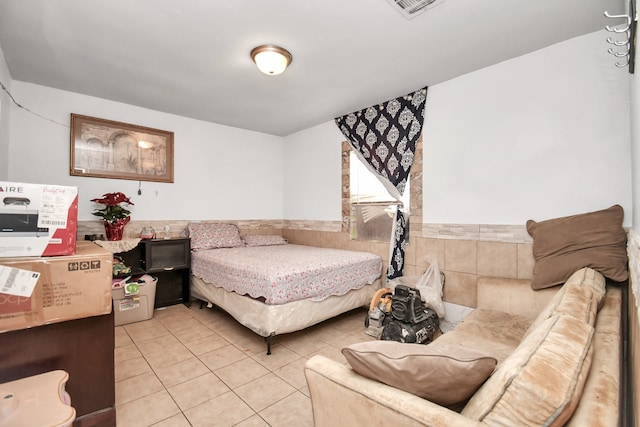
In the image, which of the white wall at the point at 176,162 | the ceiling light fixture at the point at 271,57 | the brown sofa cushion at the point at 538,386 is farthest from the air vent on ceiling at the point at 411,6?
the white wall at the point at 176,162

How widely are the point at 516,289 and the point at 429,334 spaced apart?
0.85 m

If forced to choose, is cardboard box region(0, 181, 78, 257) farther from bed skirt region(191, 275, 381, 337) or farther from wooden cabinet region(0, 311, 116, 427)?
bed skirt region(191, 275, 381, 337)

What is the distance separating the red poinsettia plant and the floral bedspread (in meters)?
0.96

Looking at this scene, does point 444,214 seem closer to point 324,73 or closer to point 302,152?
point 324,73

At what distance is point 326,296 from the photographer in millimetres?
2938

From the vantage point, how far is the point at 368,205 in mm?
3920

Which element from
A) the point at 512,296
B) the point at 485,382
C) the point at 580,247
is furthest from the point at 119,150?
the point at 580,247

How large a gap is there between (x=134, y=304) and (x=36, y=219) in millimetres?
2335

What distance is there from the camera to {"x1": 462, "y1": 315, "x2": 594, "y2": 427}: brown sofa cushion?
2.26 ft

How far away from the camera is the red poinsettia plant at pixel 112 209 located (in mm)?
3373

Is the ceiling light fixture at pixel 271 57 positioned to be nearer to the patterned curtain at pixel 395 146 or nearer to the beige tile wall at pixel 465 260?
the patterned curtain at pixel 395 146

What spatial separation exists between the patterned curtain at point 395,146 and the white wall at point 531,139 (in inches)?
6.3

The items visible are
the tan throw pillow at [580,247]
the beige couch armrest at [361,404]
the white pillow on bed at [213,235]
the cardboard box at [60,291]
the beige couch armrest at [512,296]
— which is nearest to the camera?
the beige couch armrest at [361,404]

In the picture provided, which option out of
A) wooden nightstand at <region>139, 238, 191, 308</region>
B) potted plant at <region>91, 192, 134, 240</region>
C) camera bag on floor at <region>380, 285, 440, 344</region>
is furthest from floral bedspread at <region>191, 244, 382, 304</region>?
potted plant at <region>91, 192, 134, 240</region>
